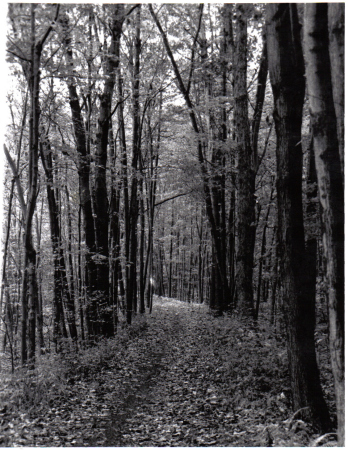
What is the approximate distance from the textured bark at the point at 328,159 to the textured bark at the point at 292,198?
1292 millimetres

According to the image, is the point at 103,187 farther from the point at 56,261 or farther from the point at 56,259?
the point at 56,261

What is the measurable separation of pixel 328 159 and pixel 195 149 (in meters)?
12.5

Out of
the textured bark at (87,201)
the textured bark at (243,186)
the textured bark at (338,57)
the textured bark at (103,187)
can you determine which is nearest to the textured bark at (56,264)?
the textured bark at (87,201)

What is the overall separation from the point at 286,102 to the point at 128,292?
34.5 ft

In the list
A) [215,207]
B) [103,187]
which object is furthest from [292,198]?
[215,207]

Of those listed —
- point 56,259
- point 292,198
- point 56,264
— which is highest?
point 292,198

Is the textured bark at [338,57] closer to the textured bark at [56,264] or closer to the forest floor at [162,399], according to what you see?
the forest floor at [162,399]

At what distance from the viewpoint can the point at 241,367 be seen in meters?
7.59

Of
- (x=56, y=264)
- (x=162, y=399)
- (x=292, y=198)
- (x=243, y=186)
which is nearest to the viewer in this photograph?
(x=292, y=198)

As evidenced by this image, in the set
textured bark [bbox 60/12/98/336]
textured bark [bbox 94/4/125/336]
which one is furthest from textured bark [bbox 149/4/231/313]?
textured bark [bbox 60/12/98/336]

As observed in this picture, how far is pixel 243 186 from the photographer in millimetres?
11305

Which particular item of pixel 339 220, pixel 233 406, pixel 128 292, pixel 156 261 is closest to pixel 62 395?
pixel 233 406

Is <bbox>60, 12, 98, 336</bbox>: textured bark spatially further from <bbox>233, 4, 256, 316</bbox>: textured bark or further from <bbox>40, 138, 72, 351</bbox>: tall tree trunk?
<bbox>233, 4, 256, 316</bbox>: textured bark

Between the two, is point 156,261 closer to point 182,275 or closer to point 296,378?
point 182,275
